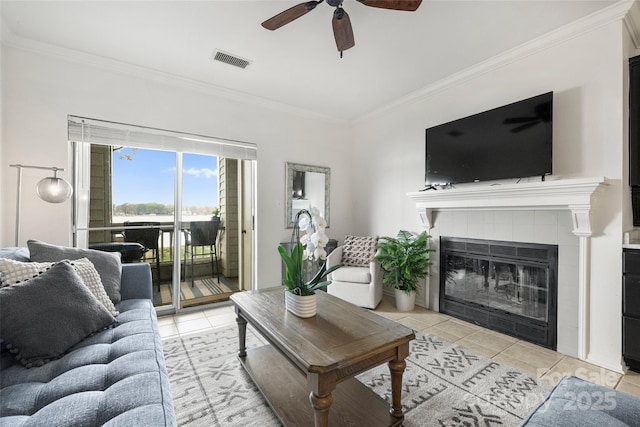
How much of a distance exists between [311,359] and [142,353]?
0.83 meters

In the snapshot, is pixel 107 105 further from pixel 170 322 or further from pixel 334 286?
pixel 334 286

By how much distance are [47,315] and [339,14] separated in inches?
93.1

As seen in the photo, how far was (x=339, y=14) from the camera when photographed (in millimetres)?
1805

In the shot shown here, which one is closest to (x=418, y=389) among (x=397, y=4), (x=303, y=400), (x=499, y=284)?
(x=303, y=400)

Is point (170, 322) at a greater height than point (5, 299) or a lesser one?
lesser

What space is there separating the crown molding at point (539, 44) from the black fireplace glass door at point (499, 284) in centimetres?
197

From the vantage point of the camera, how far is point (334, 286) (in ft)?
11.5

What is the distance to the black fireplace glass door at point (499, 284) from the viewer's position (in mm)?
2520

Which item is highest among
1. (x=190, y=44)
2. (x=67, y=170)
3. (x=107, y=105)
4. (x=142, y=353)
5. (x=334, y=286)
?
(x=190, y=44)

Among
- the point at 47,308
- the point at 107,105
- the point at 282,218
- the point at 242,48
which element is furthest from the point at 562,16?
the point at 107,105

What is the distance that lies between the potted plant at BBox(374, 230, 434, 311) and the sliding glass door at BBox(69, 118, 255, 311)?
185cm

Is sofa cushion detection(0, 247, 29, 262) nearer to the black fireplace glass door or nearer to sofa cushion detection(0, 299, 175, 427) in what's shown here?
sofa cushion detection(0, 299, 175, 427)

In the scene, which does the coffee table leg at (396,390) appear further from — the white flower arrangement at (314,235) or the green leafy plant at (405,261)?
the green leafy plant at (405,261)

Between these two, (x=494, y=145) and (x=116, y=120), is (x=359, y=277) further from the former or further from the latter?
(x=116, y=120)
